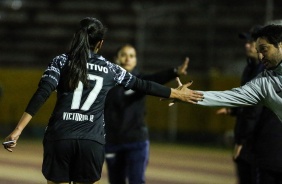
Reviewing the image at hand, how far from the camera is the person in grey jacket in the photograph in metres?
5.02

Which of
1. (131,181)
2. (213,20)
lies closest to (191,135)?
(213,20)

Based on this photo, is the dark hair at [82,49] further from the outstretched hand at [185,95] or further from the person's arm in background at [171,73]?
the person's arm in background at [171,73]

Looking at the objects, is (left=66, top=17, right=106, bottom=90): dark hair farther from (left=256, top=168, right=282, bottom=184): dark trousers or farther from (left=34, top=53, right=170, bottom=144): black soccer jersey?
(left=256, top=168, right=282, bottom=184): dark trousers

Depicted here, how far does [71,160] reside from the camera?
5.54 m

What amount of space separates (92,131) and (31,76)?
52.9 feet

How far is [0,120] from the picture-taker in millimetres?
21500

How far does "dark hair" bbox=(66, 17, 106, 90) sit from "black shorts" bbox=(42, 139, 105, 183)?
44cm

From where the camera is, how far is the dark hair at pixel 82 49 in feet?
17.8

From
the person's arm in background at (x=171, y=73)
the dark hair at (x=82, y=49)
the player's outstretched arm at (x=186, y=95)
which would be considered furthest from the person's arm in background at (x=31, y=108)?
the person's arm in background at (x=171, y=73)

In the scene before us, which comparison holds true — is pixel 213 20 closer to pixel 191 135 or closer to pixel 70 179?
pixel 191 135

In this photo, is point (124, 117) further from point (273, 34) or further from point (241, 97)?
point (273, 34)

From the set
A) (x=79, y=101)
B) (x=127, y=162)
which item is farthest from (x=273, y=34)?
(x=127, y=162)

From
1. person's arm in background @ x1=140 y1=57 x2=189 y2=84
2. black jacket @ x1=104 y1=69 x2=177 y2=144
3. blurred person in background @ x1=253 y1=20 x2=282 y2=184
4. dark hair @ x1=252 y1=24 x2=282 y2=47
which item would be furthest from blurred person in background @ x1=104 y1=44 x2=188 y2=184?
dark hair @ x1=252 y1=24 x2=282 y2=47

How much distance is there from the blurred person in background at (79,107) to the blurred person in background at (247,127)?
5.31 ft
